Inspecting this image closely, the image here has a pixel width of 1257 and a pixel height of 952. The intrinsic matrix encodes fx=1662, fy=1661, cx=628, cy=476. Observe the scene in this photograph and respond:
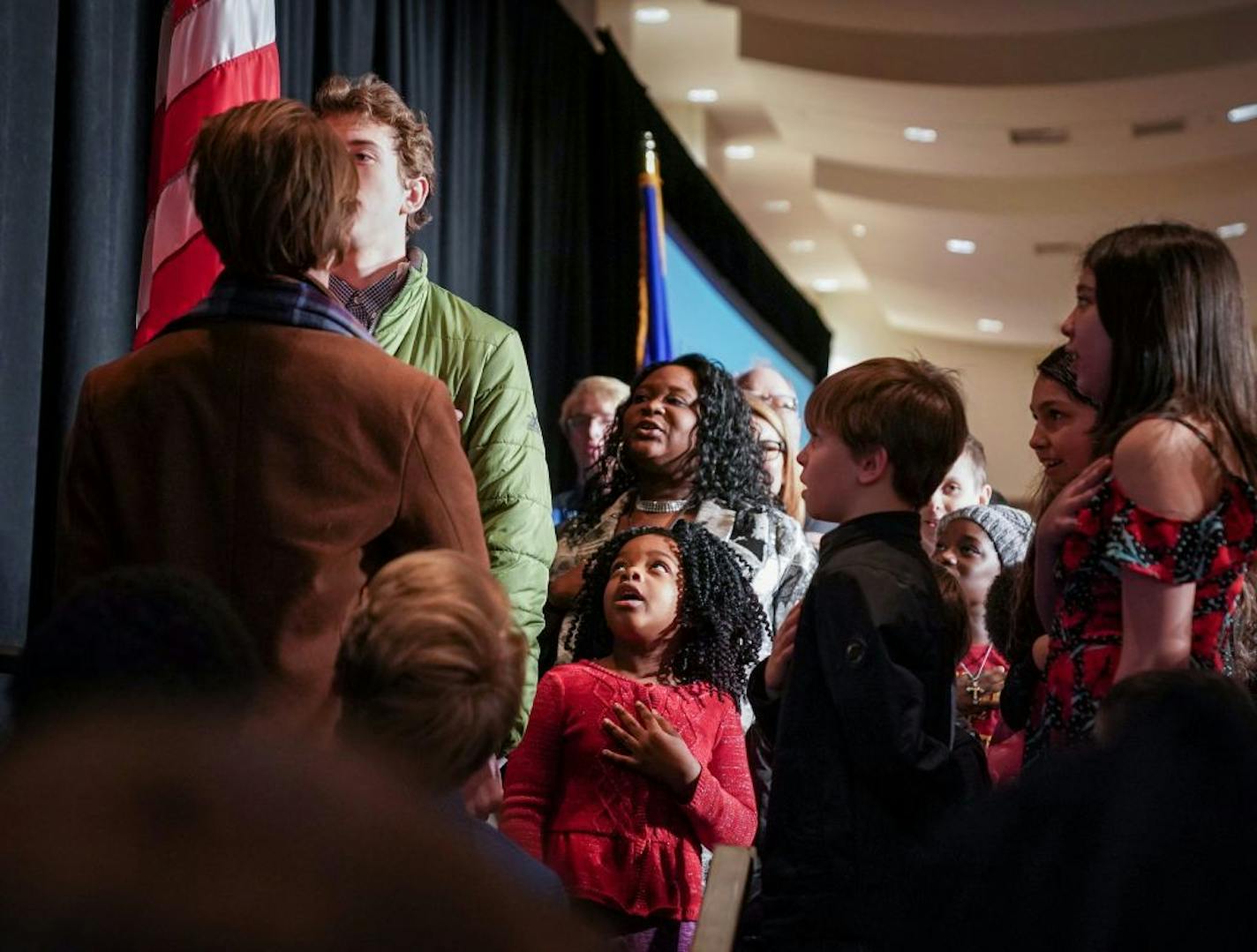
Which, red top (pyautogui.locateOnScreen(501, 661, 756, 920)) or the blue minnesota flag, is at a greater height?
the blue minnesota flag

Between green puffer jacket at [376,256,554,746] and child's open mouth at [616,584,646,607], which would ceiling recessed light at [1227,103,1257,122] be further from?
green puffer jacket at [376,256,554,746]

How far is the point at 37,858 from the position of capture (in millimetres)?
339

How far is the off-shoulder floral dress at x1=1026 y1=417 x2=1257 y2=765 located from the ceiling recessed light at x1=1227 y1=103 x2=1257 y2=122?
9754 mm

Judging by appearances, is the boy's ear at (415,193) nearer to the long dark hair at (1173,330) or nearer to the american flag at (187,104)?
the american flag at (187,104)

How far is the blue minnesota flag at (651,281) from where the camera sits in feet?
22.2

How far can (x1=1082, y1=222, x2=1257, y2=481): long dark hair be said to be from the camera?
1897mm

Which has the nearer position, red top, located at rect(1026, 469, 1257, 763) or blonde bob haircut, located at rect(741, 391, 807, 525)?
red top, located at rect(1026, 469, 1257, 763)

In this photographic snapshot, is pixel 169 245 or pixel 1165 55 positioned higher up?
pixel 1165 55

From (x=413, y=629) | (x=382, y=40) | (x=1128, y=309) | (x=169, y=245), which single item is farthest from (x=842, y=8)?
(x=413, y=629)

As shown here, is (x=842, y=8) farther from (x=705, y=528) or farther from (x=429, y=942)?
(x=429, y=942)

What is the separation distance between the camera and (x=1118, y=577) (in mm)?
1873

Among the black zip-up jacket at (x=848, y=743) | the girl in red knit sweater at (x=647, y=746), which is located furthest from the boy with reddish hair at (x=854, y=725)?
the girl in red knit sweater at (x=647, y=746)

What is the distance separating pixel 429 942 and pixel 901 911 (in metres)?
0.26

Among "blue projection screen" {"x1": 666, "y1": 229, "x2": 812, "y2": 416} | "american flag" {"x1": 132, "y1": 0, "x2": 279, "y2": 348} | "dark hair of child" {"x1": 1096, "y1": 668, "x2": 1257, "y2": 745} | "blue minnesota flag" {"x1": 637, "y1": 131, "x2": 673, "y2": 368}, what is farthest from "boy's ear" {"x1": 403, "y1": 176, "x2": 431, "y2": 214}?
"blue projection screen" {"x1": 666, "y1": 229, "x2": 812, "y2": 416}
